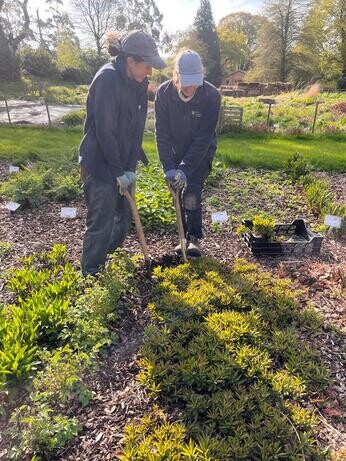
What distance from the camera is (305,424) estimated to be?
2.14m

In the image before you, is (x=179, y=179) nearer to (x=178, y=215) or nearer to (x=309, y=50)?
(x=178, y=215)

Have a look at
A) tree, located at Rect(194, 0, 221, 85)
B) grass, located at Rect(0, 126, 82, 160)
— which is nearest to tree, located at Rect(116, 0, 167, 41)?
tree, located at Rect(194, 0, 221, 85)

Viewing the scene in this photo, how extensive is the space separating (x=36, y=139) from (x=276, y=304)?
864cm

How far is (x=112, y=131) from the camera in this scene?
2.98 metres

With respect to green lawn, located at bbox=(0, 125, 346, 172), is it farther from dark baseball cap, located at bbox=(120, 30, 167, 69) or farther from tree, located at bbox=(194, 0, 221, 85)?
tree, located at bbox=(194, 0, 221, 85)

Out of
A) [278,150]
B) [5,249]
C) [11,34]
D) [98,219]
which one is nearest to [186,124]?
[98,219]

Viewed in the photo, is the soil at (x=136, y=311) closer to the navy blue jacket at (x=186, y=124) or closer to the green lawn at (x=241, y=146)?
the navy blue jacket at (x=186, y=124)

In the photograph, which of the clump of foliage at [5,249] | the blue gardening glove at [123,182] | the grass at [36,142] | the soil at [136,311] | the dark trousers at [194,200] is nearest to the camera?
the soil at [136,311]

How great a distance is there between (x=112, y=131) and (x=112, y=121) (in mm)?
82

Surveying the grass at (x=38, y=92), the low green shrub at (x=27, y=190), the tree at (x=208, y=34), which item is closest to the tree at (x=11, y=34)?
the grass at (x=38, y=92)

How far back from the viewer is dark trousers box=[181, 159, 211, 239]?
3893 millimetres

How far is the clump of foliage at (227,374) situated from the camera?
2006 millimetres

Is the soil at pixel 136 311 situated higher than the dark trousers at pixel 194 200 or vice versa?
the dark trousers at pixel 194 200

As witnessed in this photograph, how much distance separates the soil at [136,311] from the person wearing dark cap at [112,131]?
0.70m
